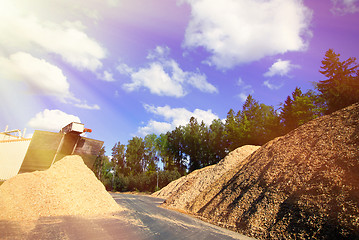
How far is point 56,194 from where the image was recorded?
33.5 ft

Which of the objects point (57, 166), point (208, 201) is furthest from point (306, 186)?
point (57, 166)

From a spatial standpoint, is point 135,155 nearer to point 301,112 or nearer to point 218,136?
point 218,136

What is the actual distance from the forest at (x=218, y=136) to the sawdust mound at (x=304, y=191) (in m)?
16.9

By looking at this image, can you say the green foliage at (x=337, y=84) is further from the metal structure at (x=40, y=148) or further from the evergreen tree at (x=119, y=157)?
the evergreen tree at (x=119, y=157)

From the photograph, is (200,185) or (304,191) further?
(200,185)

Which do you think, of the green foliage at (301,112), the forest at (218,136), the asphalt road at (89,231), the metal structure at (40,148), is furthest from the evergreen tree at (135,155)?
the asphalt road at (89,231)

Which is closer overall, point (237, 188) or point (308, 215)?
point (308, 215)

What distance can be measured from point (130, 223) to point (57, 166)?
6731 mm

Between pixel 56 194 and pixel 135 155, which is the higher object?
pixel 135 155

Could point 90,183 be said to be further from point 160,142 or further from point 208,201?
point 160,142

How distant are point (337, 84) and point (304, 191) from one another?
93.7ft

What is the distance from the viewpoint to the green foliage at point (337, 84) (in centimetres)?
2398

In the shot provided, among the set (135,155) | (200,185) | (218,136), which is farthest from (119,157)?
(200,185)

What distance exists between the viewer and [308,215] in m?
7.52
